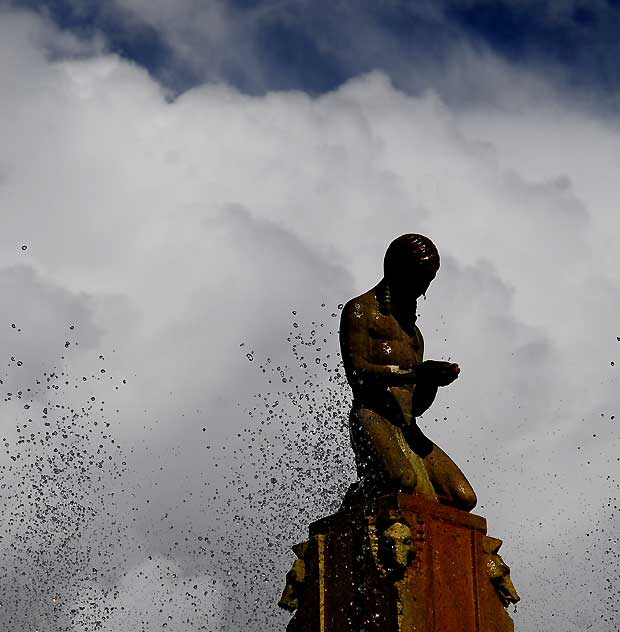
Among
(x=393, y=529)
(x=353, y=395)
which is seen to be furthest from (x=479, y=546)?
(x=353, y=395)

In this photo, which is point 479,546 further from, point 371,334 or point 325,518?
point 371,334

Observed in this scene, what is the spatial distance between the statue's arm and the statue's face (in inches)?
55.1

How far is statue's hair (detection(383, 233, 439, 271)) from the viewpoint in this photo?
891 centimetres

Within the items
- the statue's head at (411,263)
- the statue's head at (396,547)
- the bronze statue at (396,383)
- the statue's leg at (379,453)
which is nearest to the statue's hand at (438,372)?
the bronze statue at (396,383)

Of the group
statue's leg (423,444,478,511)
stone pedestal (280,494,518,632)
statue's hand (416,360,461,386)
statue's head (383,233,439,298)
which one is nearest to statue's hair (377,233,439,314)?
statue's head (383,233,439,298)

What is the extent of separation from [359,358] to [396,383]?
439 mm

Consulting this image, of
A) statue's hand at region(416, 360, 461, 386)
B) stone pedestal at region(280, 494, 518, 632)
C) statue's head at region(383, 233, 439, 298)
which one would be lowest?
stone pedestal at region(280, 494, 518, 632)

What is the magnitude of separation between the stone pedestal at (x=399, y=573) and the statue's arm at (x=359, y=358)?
1134mm

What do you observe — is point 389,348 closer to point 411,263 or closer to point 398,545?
point 411,263

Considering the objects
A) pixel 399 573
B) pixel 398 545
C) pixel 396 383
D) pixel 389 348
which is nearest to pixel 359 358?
pixel 389 348

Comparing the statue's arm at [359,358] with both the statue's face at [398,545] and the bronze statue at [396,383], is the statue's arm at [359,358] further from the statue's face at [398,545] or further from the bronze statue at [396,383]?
the statue's face at [398,545]

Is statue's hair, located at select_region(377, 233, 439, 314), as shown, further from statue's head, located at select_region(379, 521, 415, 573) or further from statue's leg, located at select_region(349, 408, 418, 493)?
statue's head, located at select_region(379, 521, 415, 573)

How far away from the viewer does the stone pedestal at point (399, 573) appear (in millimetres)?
7629

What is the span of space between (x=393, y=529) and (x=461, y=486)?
3.83 ft
